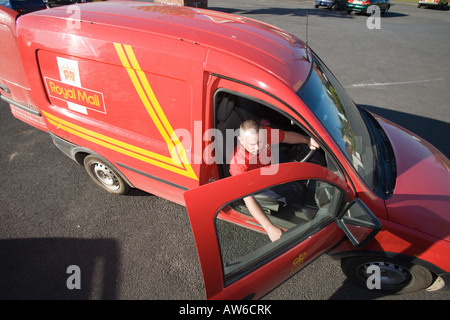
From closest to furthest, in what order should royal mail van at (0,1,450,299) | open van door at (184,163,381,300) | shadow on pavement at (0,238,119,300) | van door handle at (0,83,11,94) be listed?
open van door at (184,163,381,300) < royal mail van at (0,1,450,299) < shadow on pavement at (0,238,119,300) < van door handle at (0,83,11,94)

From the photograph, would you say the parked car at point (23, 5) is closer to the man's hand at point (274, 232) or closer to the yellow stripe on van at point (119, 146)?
the yellow stripe on van at point (119, 146)

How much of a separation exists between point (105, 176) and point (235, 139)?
186 centimetres

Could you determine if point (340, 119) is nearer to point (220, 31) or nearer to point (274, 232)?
point (274, 232)

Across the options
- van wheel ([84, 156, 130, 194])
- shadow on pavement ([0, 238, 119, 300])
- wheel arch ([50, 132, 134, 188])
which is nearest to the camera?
shadow on pavement ([0, 238, 119, 300])

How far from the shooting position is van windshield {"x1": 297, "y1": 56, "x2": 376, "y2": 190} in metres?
2.12

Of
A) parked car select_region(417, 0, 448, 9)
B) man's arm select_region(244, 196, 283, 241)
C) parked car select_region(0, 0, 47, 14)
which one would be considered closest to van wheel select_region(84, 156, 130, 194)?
man's arm select_region(244, 196, 283, 241)

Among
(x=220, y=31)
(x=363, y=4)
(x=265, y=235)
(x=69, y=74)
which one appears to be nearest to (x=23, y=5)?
(x=69, y=74)

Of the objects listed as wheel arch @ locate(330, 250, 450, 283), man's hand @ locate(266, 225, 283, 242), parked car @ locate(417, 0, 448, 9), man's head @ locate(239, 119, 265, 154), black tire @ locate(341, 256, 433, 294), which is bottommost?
black tire @ locate(341, 256, 433, 294)

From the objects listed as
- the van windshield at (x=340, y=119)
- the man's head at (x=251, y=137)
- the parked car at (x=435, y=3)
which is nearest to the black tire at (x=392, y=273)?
the van windshield at (x=340, y=119)

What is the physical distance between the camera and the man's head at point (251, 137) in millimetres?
2229

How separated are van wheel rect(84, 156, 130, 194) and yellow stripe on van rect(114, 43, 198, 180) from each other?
105 cm

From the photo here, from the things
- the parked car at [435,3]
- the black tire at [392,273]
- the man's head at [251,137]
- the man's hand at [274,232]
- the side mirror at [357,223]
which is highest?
the parked car at [435,3]

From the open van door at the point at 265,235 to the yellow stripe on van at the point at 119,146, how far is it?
0.85 m

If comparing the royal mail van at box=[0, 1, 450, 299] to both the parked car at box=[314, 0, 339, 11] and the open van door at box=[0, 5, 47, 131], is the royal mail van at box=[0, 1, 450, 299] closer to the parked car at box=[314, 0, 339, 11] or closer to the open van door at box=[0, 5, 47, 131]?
the open van door at box=[0, 5, 47, 131]
